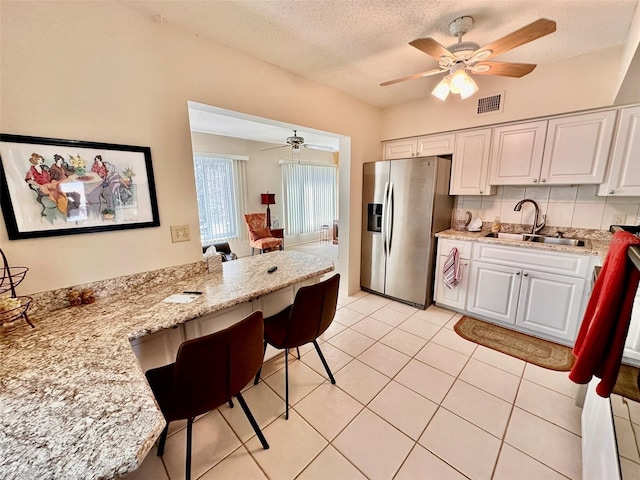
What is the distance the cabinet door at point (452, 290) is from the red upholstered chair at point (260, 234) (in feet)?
10.5

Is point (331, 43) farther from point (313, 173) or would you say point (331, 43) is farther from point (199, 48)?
point (313, 173)

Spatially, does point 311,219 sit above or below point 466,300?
above

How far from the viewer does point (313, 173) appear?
6957mm

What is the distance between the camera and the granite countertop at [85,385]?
0.60 m

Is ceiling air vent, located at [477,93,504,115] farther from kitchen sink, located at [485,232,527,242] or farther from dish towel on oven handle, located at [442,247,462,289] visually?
dish towel on oven handle, located at [442,247,462,289]

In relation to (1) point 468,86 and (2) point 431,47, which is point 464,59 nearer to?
(1) point 468,86

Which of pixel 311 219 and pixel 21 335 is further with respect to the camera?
pixel 311 219

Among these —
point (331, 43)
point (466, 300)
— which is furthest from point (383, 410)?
point (331, 43)

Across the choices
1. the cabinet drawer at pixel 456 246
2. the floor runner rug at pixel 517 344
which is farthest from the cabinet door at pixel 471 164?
the floor runner rug at pixel 517 344

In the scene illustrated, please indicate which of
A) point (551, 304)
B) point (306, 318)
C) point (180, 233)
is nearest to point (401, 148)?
point (551, 304)

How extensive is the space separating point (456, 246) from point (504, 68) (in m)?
1.66

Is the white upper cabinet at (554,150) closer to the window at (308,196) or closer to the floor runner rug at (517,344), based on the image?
the floor runner rug at (517,344)

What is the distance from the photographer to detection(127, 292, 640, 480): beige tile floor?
1.35 meters

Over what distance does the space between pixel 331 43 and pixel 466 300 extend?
9.24 feet
